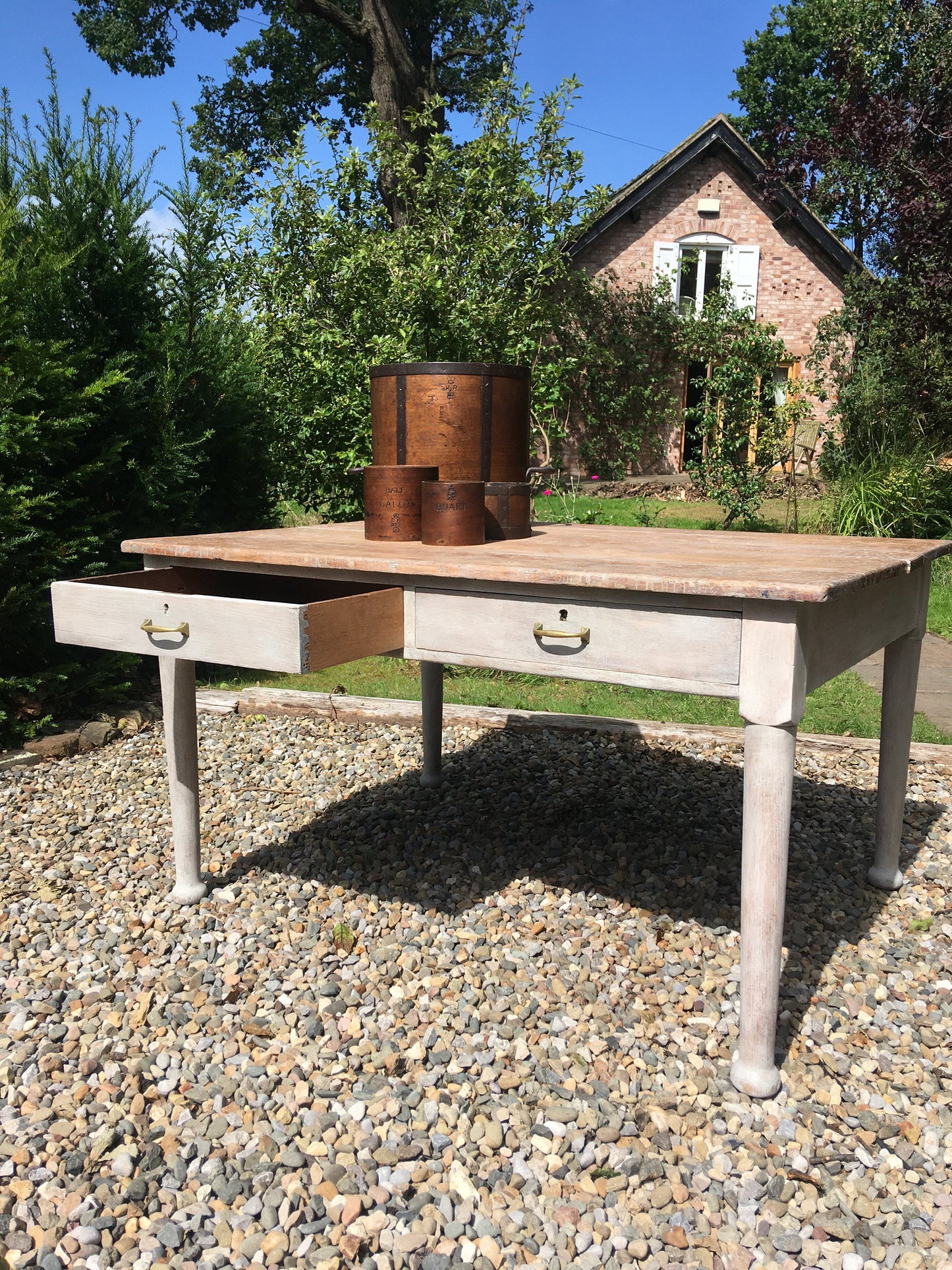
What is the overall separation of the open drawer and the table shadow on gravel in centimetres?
98

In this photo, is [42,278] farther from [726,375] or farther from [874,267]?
[874,267]

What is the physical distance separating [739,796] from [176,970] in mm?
2170

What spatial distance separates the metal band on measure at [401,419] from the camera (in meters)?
2.76

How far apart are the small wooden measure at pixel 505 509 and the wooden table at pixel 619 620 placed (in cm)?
14

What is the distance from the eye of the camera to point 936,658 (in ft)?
19.6

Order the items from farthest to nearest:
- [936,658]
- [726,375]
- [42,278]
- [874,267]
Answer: [874,267], [726,375], [936,658], [42,278]

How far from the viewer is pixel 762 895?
78.7 inches

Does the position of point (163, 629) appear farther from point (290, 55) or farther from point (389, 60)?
point (290, 55)

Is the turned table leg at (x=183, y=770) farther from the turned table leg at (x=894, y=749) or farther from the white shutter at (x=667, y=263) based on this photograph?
the white shutter at (x=667, y=263)

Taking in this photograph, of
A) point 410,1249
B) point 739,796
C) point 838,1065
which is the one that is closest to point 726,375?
point 739,796

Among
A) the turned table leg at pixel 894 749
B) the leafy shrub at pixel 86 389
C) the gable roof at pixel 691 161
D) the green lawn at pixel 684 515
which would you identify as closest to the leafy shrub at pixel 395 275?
the leafy shrub at pixel 86 389

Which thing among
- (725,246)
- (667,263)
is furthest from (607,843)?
(725,246)

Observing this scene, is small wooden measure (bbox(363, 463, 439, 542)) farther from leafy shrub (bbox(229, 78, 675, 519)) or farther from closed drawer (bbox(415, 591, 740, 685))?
leafy shrub (bbox(229, 78, 675, 519))

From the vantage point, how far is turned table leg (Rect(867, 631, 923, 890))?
2799 millimetres
